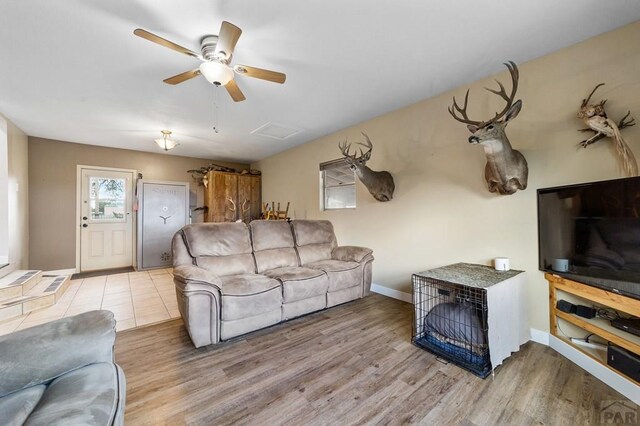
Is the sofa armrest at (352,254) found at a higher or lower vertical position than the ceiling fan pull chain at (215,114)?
lower

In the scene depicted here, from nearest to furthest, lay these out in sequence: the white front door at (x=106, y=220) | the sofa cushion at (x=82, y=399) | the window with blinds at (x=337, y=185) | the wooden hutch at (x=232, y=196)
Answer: the sofa cushion at (x=82, y=399) → the window with blinds at (x=337, y=185) → the white front door at (x=106, y=220) → the wooden hutch at (x=232, y=196)

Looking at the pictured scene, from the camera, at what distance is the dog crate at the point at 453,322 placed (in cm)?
190

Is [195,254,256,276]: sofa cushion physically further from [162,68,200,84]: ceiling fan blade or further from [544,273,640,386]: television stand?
[544,273,640,386]: television stand

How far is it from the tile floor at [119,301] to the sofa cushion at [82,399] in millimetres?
1913

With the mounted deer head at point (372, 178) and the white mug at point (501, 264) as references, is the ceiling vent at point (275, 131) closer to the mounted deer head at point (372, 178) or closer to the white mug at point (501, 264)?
the mounted deer head at point (372, 178)

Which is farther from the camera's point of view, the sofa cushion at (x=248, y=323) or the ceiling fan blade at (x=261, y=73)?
the sofa cushion at (x=248, y=323)

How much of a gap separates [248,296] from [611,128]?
124 inches

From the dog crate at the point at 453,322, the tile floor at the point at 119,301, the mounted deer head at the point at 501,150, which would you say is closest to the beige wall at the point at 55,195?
the tile floor at the point at 119,301

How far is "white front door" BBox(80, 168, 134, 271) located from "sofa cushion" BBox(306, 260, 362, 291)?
15.0 ft

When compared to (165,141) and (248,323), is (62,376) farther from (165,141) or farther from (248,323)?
(165,141)

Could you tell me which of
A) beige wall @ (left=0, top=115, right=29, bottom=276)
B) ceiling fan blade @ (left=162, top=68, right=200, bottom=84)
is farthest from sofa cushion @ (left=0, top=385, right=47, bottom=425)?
beige wall @ (left=0, top=115, right=29, bottom=276)

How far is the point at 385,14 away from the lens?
1746 mm

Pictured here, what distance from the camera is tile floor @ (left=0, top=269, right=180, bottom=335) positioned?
2.74 meters

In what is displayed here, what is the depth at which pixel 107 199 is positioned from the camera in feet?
17.0
